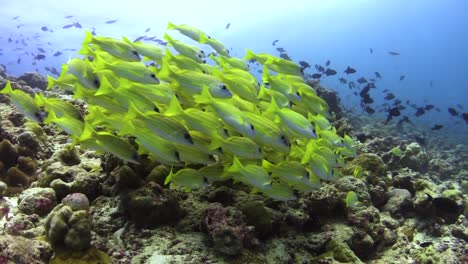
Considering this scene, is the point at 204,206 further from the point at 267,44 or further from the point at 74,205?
the point at 267,44

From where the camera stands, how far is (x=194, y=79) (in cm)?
459

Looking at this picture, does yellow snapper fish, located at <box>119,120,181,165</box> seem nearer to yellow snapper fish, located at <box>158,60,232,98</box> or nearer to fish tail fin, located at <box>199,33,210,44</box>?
yellow snapper fish, located at <box>158,60,232,98</box>

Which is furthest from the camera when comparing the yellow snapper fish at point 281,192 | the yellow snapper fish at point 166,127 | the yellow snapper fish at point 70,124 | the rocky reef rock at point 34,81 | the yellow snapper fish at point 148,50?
the rocky reef rock at point 34,81

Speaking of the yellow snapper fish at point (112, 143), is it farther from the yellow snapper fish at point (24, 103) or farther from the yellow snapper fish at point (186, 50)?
the yellow snapper fish at point (186, 50)

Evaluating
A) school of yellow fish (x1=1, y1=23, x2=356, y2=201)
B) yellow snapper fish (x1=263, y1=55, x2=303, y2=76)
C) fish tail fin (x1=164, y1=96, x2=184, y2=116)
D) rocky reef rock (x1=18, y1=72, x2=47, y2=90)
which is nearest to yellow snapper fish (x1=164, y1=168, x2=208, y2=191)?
school of yellow fish (x1=1, y1=23, x2=356, y2=201)

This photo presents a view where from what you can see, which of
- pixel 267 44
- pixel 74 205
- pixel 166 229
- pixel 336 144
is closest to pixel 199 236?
pixel 166 229

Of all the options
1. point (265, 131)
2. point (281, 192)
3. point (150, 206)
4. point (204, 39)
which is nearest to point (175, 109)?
point (265, 131)

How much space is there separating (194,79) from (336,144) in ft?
9.66

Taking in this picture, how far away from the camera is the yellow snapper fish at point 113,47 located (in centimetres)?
516

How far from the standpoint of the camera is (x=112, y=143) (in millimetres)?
4035

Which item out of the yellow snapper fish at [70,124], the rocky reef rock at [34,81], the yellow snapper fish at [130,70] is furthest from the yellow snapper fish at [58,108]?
the rocky reef rock at [34,81]

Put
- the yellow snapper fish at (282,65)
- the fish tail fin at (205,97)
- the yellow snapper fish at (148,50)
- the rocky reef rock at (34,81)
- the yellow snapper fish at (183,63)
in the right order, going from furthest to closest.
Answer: the rocky reef rock at (34,81), the yellow snapper fish at (282,65), the yellow snapper fish at (148,50), the yellow snapper fish at (183,63), the fish tail fin at (205,97)

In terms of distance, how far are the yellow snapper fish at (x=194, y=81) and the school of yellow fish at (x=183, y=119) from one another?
0.01 meters

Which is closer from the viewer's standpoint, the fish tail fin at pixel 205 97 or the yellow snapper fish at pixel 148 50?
the fish tail fin at pixel 205 97
